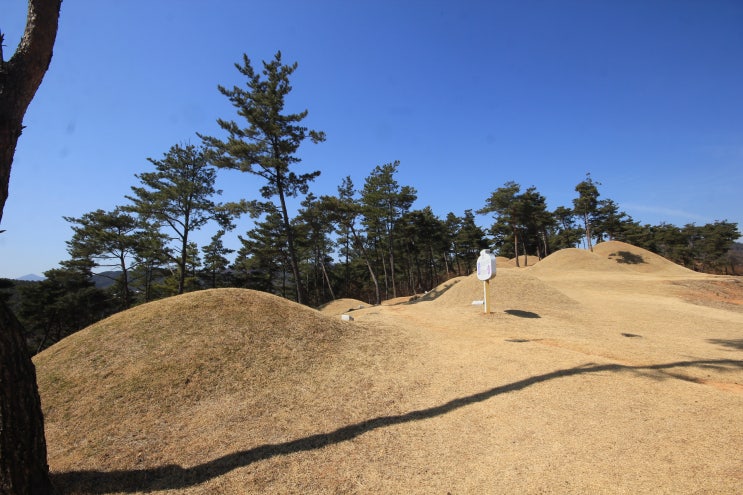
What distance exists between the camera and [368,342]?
29.5ft

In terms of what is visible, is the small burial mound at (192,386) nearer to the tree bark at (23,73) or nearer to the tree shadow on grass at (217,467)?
the tree shadow on grass at (217,467)

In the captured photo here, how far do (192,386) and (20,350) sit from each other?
10.6 ft

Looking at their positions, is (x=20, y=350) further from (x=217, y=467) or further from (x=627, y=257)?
(x=627, y=257)

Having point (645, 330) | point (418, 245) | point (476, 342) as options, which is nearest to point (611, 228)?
point (418, 245)

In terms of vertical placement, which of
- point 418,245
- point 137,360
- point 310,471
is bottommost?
point 310,471

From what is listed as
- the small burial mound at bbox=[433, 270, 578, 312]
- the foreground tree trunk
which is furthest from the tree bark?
the small burial mound at bbox=[433, 270, 578, 312]

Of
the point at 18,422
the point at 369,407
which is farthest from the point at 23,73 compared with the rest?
the point at 369,407

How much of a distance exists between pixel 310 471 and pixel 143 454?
2329mm

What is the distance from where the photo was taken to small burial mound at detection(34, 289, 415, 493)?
168 inches

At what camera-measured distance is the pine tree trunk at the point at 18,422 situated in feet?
9.25

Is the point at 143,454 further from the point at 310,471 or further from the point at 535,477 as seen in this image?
the point at 535,477

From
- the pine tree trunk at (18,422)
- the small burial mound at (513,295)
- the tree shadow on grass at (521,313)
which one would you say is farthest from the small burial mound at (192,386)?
the small burial mound at (513,295)

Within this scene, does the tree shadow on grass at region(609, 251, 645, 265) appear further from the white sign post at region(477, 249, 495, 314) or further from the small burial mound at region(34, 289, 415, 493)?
the small burial mound at region(34, 289, 415, 493)

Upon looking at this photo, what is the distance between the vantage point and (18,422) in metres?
2.98
